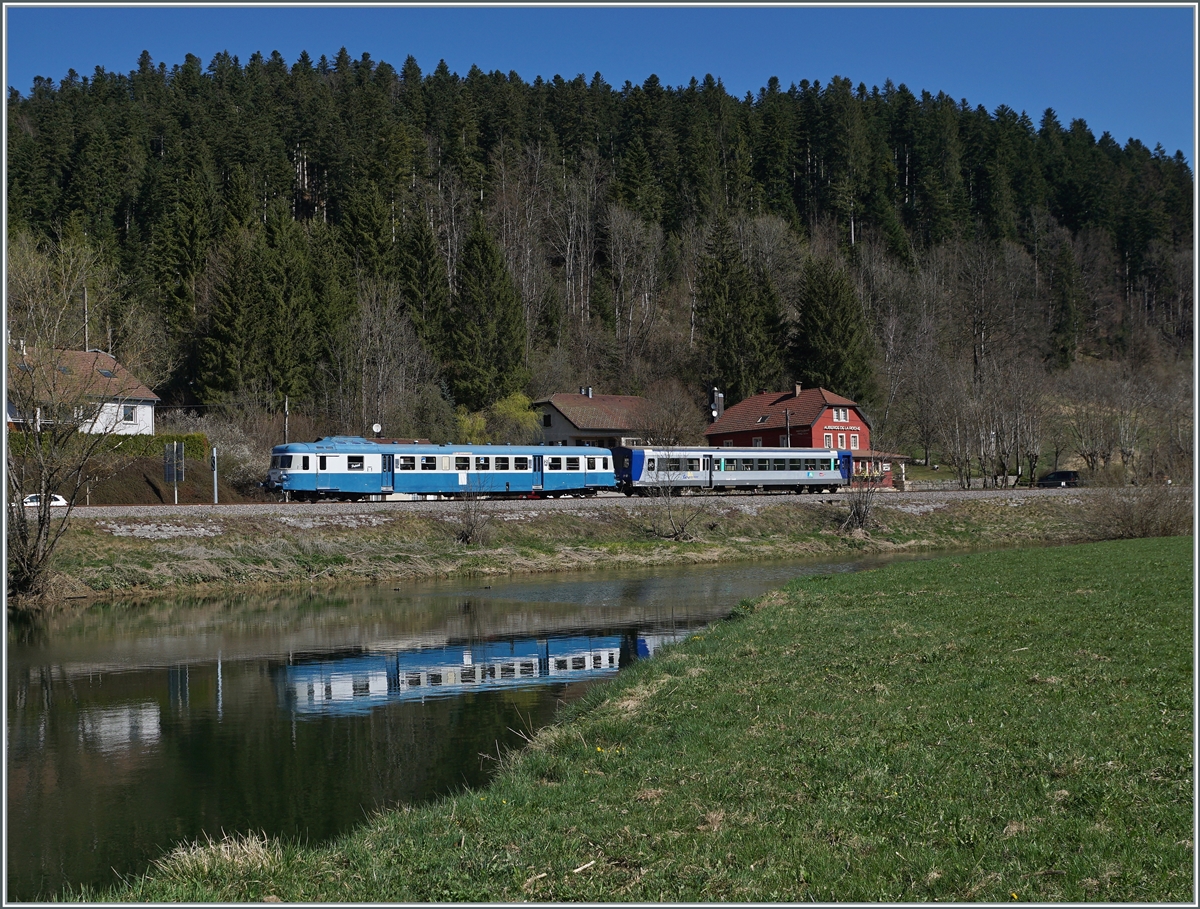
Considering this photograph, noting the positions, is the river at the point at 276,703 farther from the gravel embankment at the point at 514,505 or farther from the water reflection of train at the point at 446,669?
the gravel embankment at the point at 514,505

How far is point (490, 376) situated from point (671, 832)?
61.7m

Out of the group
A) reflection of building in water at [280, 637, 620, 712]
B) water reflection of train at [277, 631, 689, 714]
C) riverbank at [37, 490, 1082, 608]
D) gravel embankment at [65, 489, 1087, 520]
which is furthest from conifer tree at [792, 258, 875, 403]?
reflection of building in water at [280, 637, 620, 712]

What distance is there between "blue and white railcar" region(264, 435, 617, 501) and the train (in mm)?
45

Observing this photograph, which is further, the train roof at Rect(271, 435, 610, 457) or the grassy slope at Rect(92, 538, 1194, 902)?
the train roof at Rect(271, 435, 610, 457)

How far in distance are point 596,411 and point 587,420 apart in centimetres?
138

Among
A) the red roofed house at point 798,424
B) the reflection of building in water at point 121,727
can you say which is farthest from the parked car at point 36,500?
the red roofed house at point 798,424

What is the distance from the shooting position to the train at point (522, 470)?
43188 millimetres

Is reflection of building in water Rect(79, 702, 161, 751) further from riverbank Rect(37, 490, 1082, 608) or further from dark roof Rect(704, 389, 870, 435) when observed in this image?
dark roof Rect(704, 389, 870, 435)

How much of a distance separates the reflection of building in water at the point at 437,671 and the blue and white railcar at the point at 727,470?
88.0ft

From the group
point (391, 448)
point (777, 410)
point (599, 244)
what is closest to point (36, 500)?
point (391, 448)

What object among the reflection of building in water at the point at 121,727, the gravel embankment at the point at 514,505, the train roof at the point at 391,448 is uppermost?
the train roof at the point at 391,448

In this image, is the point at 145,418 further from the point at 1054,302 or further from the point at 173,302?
the point at 1054,302

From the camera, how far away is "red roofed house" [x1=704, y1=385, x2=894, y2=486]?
67500mm

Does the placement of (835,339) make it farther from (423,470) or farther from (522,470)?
(423,470)
